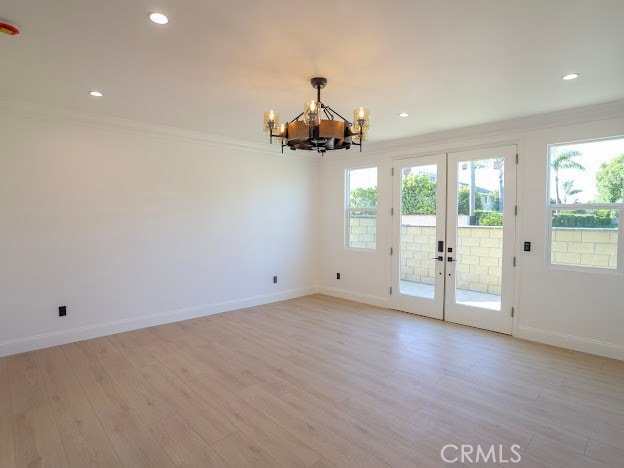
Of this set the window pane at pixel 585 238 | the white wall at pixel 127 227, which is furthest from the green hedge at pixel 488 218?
the white wall at pixel 127 227

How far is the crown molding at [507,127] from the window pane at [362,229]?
1023 mm

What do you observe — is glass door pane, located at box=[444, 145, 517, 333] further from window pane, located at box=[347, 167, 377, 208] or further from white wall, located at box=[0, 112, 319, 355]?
white wall, located at box=[0, 112, 319, 355]

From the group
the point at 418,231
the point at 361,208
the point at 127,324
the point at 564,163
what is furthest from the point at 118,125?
the point at 564,163

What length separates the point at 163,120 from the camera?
159 inches

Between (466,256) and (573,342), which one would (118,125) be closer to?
(466,256)

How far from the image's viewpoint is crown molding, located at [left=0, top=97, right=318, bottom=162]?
345cm

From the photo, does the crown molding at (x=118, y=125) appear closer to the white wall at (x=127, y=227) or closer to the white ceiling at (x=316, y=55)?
the white wall at (x=127, y=227)

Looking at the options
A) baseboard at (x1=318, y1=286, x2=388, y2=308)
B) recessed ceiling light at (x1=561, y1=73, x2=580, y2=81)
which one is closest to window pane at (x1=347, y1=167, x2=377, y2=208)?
baseboard at (x1=318, y1=286, x2=388, y2=308)

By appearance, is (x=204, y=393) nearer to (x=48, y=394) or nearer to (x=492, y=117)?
(x=48, y=394)

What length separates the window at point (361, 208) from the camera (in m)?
5.49

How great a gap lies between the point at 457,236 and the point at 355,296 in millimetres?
2017

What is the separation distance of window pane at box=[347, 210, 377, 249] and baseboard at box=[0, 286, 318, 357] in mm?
1472

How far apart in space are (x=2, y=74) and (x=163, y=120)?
148cm

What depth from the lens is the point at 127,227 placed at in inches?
164
